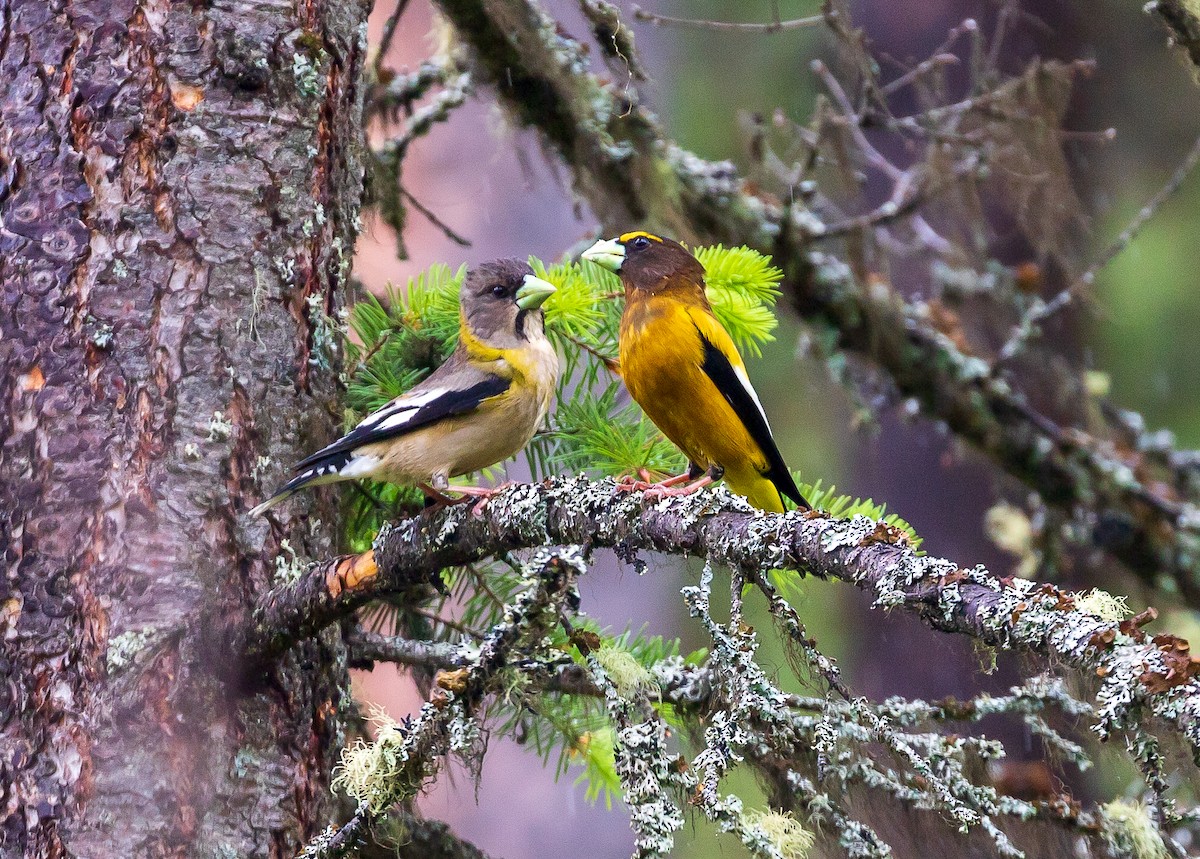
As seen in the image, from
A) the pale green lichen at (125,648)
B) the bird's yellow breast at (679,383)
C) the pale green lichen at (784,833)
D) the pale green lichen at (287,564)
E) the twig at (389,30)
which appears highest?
the twig at (389,30)

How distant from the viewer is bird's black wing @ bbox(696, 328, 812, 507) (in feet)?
13.5

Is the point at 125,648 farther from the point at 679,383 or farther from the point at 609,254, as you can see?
the point at 609,254

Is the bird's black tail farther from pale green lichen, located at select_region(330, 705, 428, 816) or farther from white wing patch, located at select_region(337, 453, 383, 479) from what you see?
pale green lichen, located at select_region(330, 705, 428, 816)

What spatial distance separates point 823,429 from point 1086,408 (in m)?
4.03

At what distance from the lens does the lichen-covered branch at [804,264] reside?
14.0ft

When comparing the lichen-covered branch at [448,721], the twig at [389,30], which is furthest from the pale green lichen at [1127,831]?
the twig at [389,30]

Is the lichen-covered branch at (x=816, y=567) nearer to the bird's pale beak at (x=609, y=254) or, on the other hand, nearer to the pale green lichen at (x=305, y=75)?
the pale green lichen at (x=305, y=75)

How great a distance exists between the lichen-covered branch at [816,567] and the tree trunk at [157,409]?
10.6 inches

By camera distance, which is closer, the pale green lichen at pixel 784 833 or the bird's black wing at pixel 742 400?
the pale green lichen at pixel 784 833

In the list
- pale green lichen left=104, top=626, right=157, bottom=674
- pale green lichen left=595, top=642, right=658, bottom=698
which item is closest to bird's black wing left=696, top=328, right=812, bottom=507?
pale green lichen left=595, top=642, right=658, bottom=698

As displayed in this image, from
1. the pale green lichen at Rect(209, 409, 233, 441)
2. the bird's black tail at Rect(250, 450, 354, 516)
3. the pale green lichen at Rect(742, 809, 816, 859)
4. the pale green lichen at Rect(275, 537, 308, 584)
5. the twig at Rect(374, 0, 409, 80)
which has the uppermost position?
the twig at Rect(374, 0, 409, 80)

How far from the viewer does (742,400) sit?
13.7 ft

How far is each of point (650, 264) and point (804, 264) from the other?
1055mm

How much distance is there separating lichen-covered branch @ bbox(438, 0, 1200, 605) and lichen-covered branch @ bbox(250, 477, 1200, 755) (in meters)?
1.80
